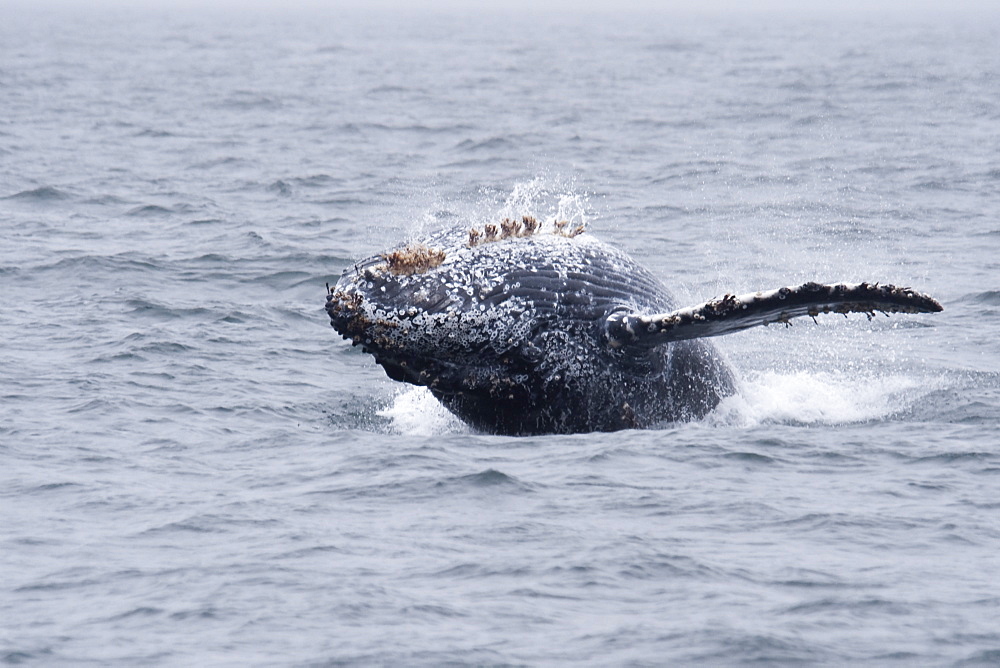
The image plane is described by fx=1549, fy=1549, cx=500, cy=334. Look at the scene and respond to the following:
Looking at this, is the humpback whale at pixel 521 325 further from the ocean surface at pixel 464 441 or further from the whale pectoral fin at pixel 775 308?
the ocean surface at pixel 464 441

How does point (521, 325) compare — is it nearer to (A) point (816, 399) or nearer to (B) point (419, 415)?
(B) point (419, 415)

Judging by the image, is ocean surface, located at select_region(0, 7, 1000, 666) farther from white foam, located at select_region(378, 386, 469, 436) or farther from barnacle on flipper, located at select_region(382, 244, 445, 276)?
barnacle on flipper, located at select_region(382, 244, 445, 276)

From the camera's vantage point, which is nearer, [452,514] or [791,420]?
[452,514]

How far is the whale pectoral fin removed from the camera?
40.0 ft

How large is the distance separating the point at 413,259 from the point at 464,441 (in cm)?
189

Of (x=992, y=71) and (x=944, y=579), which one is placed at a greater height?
(x=992, y=71)

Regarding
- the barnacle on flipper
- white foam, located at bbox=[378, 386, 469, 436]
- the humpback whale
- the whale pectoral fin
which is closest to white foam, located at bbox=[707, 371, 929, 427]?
the humpback whale

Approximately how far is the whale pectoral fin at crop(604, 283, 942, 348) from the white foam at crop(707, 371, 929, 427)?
7.45ft

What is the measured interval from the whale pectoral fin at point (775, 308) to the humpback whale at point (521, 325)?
40 millimetres

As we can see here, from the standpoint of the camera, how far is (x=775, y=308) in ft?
41.1

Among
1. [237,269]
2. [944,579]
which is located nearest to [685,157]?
[237,269]

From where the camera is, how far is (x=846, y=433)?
1494 centimetres

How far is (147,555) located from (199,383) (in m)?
5.94

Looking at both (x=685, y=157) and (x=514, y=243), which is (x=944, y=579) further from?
(x=685, y=157)
